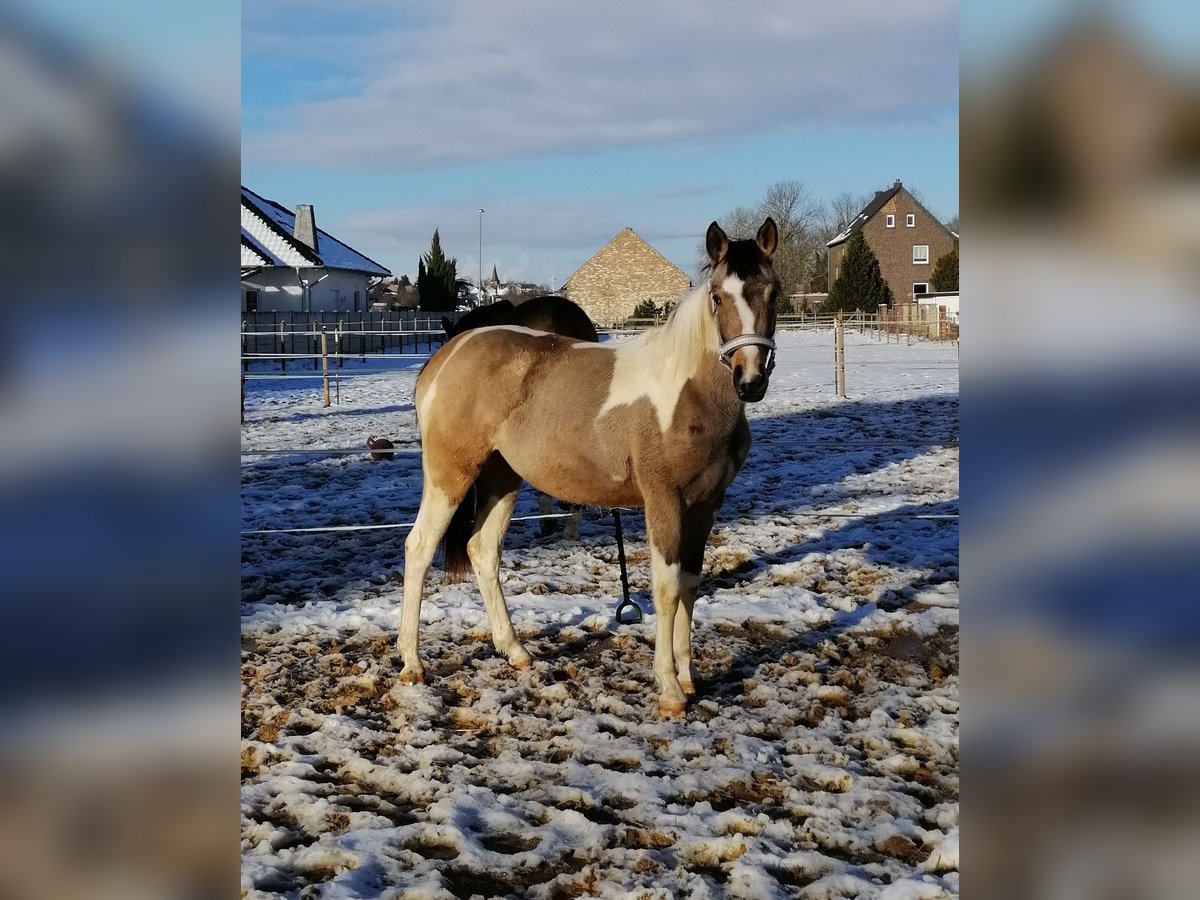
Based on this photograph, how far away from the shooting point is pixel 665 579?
3.91 m

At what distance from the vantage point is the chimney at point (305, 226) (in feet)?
117

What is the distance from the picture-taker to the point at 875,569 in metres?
5.86

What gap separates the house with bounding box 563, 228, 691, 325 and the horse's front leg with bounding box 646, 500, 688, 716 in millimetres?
46870

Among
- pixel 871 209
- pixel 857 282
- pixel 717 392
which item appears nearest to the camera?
pixel 717 392

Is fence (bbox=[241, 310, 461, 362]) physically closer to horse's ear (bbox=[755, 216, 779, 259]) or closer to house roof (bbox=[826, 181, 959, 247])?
horse's ear (bbox=[755, 216, 779, 259])

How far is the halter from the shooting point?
3.50 metres

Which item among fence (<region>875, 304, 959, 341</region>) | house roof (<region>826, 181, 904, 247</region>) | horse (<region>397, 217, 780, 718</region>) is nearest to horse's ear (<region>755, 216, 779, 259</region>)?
horse (<region>397, 217, 780, 718</region>)

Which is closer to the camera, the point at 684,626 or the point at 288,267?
the point at 684,626

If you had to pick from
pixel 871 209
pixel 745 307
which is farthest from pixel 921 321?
pixel 745 307

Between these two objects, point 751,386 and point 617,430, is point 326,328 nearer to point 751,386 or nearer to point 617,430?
point 617,430

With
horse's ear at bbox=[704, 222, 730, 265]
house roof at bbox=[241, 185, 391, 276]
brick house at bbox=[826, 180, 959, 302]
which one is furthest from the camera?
brick house at bbox=[826, 180, 959, 302]

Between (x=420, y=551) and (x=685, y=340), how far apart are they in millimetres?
1630

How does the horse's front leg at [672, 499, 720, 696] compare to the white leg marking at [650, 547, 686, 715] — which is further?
the horse's front leg at [672, 499, 720, 696]
